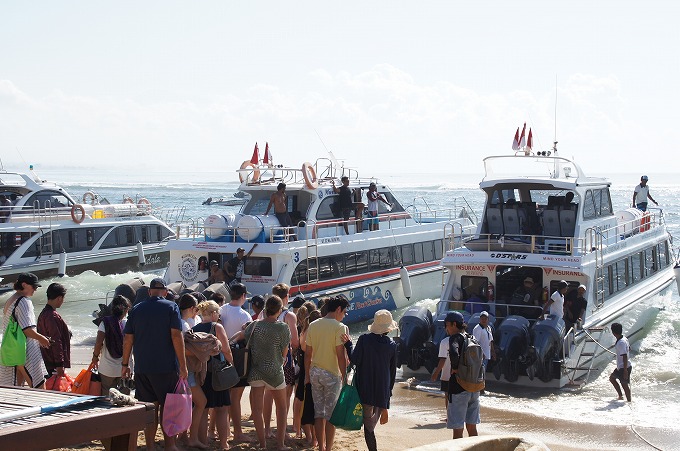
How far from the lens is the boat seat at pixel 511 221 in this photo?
58.5ft

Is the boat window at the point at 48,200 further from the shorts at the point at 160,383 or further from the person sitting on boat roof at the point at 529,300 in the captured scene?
the shorts at the point at 160,383

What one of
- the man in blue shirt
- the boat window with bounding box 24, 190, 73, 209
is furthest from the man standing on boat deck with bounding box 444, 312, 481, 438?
the boat window with bounding box 24, 190, 73, 209

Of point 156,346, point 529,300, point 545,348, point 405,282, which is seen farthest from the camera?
point 405,282

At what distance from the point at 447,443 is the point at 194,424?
3.04 metres

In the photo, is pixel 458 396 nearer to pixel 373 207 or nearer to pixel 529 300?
pixel 529 300

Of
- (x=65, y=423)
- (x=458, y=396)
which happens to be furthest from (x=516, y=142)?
(x=65, y=423)

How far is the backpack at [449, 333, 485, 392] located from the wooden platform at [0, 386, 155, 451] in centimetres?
390

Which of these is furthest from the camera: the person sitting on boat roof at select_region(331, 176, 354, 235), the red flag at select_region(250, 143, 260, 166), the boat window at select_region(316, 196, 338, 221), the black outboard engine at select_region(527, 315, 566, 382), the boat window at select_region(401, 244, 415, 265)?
the boat window at select_region(401, 244, 415, 265)

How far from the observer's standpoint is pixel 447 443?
677 cm

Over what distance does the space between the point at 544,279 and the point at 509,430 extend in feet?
14.8

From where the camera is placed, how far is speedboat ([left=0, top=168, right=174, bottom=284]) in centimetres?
2681

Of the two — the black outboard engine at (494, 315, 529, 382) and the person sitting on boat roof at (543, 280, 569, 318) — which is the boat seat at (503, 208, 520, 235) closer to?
the person sitting on boat roof at (543, 280, 569, 318)

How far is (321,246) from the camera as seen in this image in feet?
66.1

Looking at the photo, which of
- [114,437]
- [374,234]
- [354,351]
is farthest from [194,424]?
[374,234]
